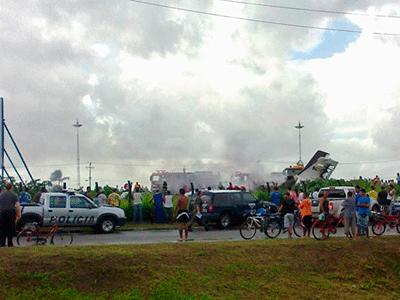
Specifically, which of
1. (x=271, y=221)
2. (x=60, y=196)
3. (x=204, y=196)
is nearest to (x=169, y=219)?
(x=204, y=196)

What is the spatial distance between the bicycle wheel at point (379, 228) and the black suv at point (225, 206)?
23.9ft

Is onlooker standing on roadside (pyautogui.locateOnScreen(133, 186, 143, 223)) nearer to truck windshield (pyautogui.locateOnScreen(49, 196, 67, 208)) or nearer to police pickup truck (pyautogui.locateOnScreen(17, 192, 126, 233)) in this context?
police pickup truck (pyautogui.locateOnScreen(17, 192, 126, 233))

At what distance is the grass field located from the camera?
45.2ft

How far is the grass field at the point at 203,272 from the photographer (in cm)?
1377

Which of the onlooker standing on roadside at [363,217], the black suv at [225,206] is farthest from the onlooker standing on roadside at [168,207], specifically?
the onlooker standing on roadside at [363,217]

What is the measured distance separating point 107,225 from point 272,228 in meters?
7.94

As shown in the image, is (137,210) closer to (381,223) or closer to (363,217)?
(381,223)

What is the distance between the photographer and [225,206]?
29250mm

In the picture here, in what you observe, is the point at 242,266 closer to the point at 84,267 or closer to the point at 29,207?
the point at 84,267

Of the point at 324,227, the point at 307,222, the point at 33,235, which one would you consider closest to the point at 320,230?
the point at 324,227

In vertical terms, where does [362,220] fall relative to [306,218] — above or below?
below

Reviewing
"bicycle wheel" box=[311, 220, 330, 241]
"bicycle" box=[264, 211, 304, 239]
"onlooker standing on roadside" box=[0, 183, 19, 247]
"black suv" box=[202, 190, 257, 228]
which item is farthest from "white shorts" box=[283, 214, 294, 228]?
"onlooker standing on roadside" box=[0, 183, 19, 247]

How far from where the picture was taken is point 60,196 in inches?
1045

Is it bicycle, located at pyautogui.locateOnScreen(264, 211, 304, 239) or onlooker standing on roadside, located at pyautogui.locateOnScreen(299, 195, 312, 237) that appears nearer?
onlooker standing on roadside, located at pyautogui.locateOnScreen(299, 195, 312, 237)
